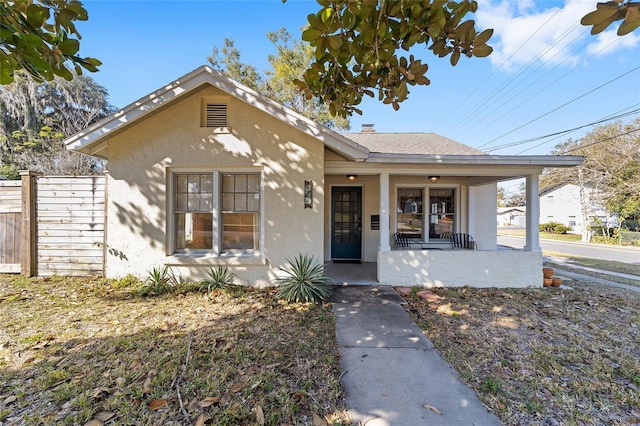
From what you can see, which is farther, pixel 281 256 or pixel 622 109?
pixel 622 109

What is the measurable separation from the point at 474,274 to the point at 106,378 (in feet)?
21.8

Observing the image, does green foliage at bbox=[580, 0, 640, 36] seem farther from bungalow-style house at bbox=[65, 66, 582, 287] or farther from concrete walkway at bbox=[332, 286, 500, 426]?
bungalow-style house at bbox=[65, 66, 582, 287]

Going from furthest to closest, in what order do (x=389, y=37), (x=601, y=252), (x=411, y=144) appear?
1. (x=601, y=252)
2. (x=411, y=144)
3. (x=389, y=37)

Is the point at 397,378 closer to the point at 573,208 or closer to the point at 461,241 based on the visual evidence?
the point at 461,241

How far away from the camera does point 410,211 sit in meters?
8.50

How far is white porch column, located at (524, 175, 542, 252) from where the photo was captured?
6.26m

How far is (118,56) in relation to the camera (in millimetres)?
8703

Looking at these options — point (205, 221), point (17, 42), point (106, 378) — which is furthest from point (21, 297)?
point (17, 42)

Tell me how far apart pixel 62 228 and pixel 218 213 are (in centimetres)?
373

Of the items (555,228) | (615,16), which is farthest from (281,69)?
(555,228)

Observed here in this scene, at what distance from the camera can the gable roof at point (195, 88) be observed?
529 cm

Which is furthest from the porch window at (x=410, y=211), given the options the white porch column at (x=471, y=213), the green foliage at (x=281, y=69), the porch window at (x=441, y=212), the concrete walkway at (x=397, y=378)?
the green foliage at (x=281, y=69)

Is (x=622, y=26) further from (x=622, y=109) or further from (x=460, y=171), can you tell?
(x=622, y=109)

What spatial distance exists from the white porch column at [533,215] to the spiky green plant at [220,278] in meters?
6.90
